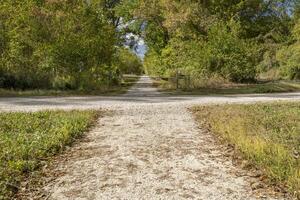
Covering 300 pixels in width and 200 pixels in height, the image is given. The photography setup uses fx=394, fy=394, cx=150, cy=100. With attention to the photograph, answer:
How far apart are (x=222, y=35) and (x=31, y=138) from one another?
21.6 metres

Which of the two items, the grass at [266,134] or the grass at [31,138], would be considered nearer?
the grass at [266,134]

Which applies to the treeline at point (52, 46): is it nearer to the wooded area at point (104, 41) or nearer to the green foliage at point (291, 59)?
the wooded area at point (104, 41)

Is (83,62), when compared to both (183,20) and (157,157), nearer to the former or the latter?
(183,20)

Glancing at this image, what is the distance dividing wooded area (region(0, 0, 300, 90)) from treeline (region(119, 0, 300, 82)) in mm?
77

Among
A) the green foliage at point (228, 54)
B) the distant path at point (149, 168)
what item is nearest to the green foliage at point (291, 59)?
the green foliage at point (228, 54)

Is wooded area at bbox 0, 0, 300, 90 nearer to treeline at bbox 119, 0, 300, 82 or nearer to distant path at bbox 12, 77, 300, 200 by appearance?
treeline at bbox 119, 0, 300, 82

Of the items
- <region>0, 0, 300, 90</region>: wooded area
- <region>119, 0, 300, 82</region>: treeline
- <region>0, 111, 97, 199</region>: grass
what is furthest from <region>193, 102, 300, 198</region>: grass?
<region>119, 0, 300, 82</region>: treeline

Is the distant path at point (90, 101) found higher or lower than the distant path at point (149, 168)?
higher

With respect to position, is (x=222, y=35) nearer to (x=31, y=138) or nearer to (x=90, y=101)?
(x=90, y=101)

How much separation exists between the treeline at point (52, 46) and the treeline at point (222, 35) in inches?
279

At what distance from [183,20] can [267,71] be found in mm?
16252

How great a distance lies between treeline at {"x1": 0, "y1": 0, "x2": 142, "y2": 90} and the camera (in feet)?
77.3

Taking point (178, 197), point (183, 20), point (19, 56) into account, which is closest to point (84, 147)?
point (178, 197)

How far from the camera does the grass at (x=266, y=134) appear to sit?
6.18 meters
